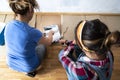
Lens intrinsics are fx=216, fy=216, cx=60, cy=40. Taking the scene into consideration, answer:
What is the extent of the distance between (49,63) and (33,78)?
0.60 ft

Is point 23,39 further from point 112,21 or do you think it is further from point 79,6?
point 112,21

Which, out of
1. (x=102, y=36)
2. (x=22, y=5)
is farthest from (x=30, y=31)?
(x=102, y=36)

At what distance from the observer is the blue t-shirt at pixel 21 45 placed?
1380 millimetres

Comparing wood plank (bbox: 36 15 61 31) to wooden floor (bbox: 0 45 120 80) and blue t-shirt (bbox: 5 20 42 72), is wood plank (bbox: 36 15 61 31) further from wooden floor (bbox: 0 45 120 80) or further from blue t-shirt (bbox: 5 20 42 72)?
blue t-shirt (bbox: 5 20 42 72)

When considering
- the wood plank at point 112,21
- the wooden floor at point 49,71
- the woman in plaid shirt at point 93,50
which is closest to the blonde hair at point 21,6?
the woman in plaid shirt at point 93,50

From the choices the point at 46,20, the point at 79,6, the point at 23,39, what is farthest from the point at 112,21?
the point at 23,39

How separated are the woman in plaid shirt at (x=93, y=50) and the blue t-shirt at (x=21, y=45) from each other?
30 centimetres

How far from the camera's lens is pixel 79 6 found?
1.96 meters

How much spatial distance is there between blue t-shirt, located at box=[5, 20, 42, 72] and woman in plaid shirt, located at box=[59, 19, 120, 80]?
0.99ft

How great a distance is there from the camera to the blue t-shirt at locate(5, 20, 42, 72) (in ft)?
4.53

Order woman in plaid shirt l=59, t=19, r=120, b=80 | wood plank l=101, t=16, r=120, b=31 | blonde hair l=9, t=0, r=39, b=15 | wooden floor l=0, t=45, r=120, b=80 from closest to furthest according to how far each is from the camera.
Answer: woman in plaid shirt l=59, t=19, r=120, b=80 → blonde hair l=9, t=0, r=39, b=15 → wooden floor l=0, t=45, r=120, b=80 → wood plank l=101, t=16, r=120, b=31

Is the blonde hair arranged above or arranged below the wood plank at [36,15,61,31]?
above

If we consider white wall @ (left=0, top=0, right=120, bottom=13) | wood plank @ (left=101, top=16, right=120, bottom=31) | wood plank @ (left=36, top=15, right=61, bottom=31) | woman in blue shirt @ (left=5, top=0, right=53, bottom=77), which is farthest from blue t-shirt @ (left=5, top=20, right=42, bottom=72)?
wood plank @ (left=101, top=16, right=120, bottom=31)

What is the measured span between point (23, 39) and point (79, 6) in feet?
2.51
